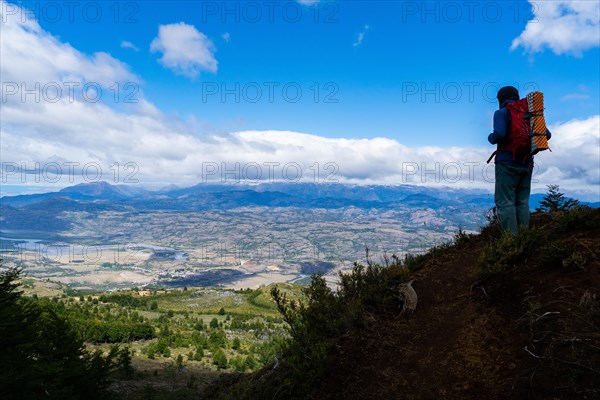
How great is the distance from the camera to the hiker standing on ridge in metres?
6.74

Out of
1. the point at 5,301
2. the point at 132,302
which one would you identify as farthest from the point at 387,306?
the point at 132,302

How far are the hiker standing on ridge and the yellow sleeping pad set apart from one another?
0.40ft

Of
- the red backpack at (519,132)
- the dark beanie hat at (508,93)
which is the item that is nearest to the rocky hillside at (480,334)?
the red backpack at (519,132)

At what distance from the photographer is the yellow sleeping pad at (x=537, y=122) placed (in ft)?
21.3

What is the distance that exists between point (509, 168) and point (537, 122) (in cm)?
94

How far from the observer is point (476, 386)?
427 centimetres

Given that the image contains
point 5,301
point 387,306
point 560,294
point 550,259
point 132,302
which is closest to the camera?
point 560,294

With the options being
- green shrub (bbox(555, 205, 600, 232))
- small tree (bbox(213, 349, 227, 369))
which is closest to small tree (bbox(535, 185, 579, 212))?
green shrub (bbox(555, 205, 600, 232))

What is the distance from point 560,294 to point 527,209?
2.78 metres

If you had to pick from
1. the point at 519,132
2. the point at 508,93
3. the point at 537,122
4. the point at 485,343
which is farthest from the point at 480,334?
the point at 508,93

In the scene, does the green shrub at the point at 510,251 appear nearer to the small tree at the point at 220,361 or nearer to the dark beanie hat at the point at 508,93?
the dark beanie hat at the point at 508,93

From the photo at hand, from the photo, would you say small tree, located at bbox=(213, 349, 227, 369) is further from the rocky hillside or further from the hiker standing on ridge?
the hiker standing on ridge

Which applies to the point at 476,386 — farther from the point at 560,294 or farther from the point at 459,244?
the point at 459,244

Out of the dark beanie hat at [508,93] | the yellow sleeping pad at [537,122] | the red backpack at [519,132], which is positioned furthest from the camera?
the dark beanie hat at [508,93]
